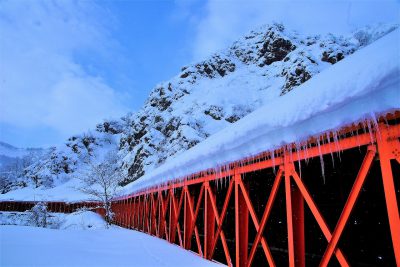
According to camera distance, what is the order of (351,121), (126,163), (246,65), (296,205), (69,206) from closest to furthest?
(351,121), (296,205), (69,206), (126,163), (246,65)

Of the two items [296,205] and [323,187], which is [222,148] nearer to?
[296,205]

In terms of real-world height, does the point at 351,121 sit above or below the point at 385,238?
above

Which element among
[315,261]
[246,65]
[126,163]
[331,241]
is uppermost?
[246,65]

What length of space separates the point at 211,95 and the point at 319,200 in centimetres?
5824

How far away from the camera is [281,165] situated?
4.59 metres

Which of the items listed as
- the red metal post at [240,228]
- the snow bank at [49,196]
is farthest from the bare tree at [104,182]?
the red metal post at [240,228]

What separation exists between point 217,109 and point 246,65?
103 ft

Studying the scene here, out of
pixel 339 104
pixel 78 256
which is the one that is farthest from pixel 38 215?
pixel 339 104

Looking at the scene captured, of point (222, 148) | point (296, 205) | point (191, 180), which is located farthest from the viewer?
point (191, 180)

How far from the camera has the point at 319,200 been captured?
311 inches

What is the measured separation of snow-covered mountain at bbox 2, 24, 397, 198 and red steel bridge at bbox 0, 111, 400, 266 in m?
38.2

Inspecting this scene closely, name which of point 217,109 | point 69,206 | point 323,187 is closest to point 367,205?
point 323,187

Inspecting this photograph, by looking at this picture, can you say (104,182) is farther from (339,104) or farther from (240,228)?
(339,104)

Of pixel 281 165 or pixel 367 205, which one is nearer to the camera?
pixel 281 165
